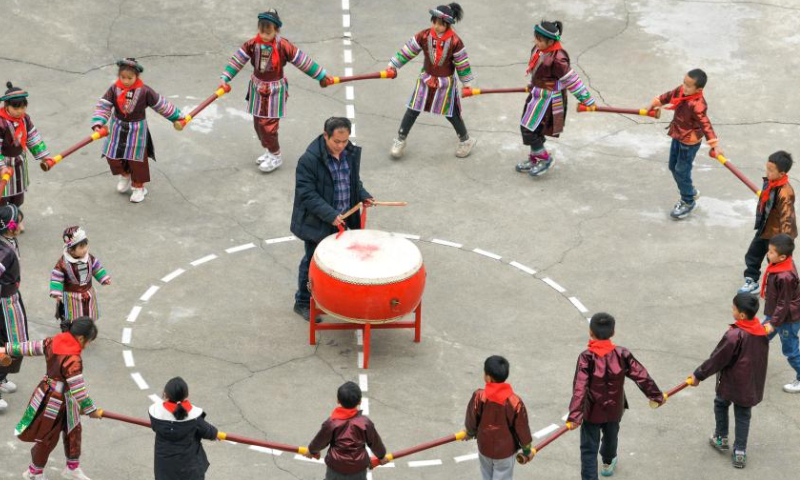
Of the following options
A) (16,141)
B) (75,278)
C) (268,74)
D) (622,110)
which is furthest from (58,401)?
(622,110)

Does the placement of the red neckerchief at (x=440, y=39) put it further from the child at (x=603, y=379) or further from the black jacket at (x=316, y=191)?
the child at (x=603, y=379)

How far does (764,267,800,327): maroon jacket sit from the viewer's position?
1023cm

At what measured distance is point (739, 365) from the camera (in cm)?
945

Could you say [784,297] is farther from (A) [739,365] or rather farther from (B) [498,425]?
(B) [498,425]

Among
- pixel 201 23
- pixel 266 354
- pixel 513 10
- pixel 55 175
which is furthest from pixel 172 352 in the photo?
pixel 513 10

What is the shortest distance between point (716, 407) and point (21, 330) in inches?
211

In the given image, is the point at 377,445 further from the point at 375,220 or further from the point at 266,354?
the point at 375,220

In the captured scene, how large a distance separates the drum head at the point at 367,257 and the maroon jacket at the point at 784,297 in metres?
2.83

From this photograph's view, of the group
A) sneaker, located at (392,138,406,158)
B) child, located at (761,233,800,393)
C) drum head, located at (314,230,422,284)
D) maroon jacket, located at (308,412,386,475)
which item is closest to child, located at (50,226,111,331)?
drum head, located at (314,230,422,284)

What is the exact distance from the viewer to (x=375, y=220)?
13.1 meters

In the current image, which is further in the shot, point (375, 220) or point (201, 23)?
point (201, 23)

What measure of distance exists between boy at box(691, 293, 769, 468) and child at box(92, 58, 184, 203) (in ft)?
20.1

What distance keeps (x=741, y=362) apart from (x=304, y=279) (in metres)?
3.91

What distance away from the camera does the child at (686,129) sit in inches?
507
